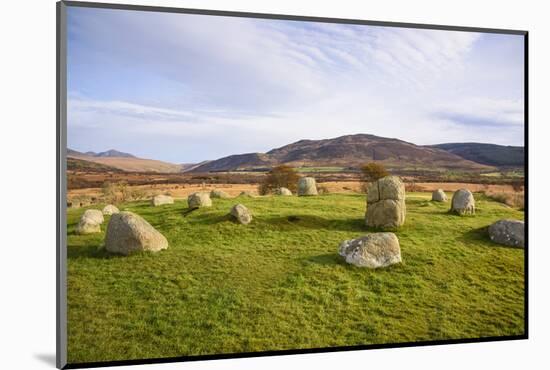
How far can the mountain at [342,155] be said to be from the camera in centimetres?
754

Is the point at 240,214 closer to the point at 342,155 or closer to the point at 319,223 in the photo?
the point at 319,223

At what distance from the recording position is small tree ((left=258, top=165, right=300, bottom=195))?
7.73 meters

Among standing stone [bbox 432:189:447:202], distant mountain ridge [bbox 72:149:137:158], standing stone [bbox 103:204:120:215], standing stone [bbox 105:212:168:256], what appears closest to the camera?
distant mountain ridge [bbox 72:149:137:158]

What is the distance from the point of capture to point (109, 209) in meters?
7.04

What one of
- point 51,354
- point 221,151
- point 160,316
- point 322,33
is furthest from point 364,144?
point 51,354

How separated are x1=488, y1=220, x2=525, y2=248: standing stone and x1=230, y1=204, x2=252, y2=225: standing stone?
4.44 metres

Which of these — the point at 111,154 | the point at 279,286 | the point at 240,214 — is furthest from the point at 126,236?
the point at 279,286

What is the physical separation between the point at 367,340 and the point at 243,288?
6.97 ft

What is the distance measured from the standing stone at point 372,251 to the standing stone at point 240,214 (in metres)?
1.79

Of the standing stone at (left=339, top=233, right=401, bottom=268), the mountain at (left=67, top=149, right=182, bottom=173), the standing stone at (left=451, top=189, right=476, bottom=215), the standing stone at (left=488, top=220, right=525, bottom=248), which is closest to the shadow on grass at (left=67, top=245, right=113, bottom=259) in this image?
the mountain at (left=67, top=149, right=182, bottom=173)

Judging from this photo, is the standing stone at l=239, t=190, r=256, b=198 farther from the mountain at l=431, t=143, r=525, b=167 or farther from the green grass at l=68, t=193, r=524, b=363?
the mountain at l=431, t=143, r=525, b=167

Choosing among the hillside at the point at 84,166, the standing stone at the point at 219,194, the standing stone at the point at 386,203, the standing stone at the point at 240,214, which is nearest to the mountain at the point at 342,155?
the standing stone at the point at 386,203

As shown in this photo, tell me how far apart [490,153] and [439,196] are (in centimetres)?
121

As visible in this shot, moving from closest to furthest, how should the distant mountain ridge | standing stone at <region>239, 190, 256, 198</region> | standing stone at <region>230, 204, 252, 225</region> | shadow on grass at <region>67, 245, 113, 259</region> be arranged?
the distant mountain ridge
shadow on grass at <region>67, 245, 113, 259</region>
standing stone at <region>230, 204, 252, 225</region>
standing stone at <region>239, 190, 256, 198</region>
